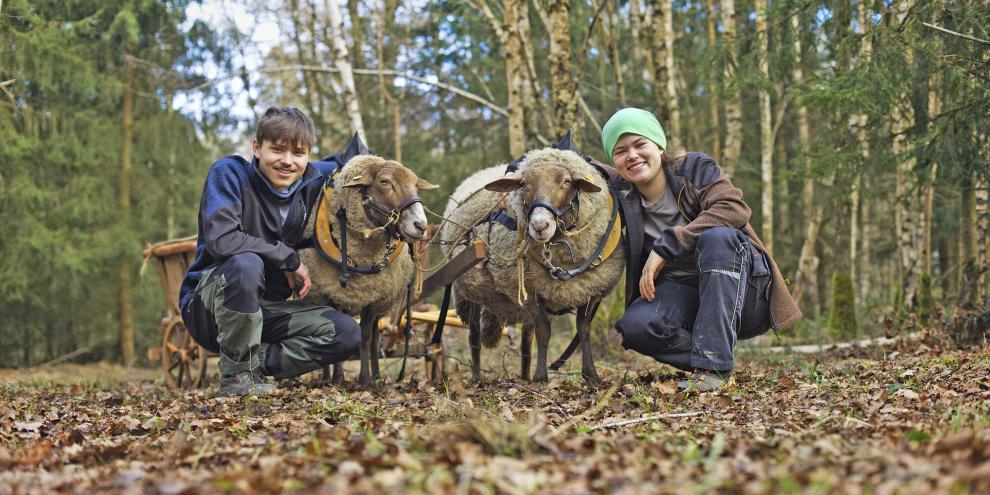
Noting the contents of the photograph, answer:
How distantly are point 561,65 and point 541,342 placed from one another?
14.4 feet

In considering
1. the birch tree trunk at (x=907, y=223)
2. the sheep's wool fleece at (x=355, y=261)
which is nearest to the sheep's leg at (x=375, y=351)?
the sheep's wool fleece at (x=355, y=261)

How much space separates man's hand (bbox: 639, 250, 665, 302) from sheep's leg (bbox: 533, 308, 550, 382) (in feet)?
3.33

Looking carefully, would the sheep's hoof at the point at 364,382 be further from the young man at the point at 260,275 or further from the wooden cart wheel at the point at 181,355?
the wooden cart wheel at the point at 181,355

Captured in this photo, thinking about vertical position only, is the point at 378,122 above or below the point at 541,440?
above

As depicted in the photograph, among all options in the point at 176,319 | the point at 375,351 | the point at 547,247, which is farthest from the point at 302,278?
the point at 176,319

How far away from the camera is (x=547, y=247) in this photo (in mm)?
6379

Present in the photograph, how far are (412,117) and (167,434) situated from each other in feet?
52.3

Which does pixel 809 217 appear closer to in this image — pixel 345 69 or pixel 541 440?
pixel 345 69

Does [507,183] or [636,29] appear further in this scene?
[636,29]

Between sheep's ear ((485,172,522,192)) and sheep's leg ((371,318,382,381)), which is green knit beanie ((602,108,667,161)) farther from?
sheep's leg ((371,318,382,381))

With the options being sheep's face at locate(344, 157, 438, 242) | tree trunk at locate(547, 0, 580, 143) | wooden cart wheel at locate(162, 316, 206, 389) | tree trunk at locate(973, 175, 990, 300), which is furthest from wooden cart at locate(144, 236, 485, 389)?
tree trunk at locate(973, 175, 990, 300)

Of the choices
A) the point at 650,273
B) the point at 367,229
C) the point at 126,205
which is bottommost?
the point at 650,273

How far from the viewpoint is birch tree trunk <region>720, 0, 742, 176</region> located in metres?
10.7

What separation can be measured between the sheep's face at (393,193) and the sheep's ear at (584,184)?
44.7 inches
